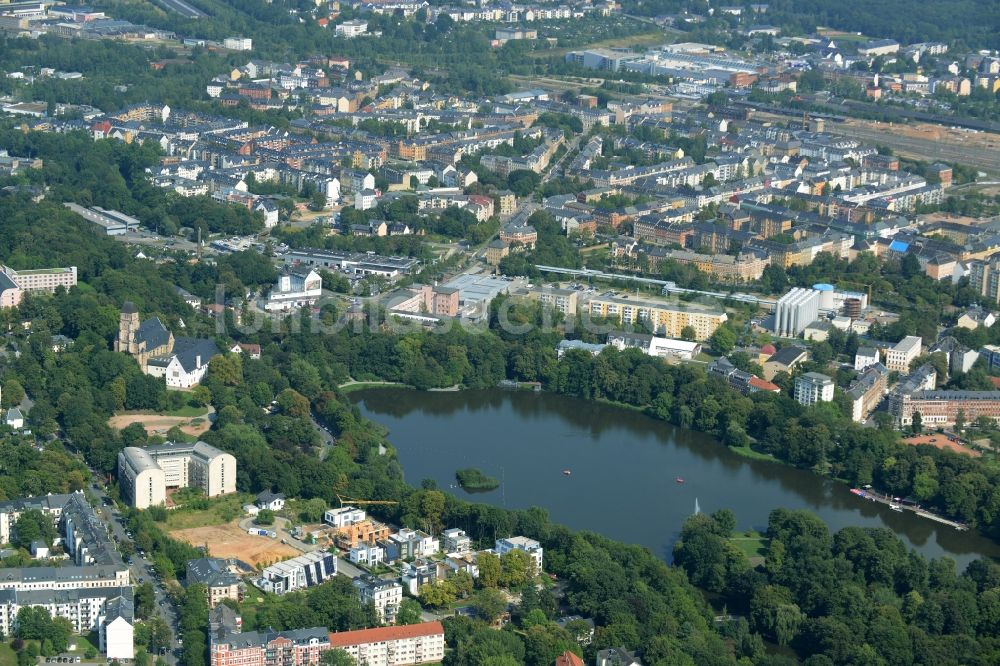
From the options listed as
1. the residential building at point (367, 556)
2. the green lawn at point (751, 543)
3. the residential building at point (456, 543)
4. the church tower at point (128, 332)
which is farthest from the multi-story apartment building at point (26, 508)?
the green lawn at point (751, 543)

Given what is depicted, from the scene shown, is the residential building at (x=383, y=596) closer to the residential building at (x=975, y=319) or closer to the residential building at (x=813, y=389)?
the residential building at (x=813, y=389)

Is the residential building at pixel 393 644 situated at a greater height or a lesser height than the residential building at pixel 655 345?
lesser

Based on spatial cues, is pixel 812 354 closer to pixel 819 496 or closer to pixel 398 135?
pixel 819 496

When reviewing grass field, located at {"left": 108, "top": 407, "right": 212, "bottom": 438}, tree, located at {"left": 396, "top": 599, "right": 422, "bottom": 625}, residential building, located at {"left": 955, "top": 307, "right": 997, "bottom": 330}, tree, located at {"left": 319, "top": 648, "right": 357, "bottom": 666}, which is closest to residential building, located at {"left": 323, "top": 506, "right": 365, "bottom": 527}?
tree, located at {"left": 396, "top": 599, "right": 422, "bottom": 625}

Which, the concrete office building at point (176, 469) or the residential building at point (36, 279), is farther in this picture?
the residential building at point (36, 279)

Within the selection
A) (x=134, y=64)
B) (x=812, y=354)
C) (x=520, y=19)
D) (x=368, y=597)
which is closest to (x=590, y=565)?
(x=368, y=597)

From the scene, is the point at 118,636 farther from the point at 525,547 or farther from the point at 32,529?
the point at 525,547
